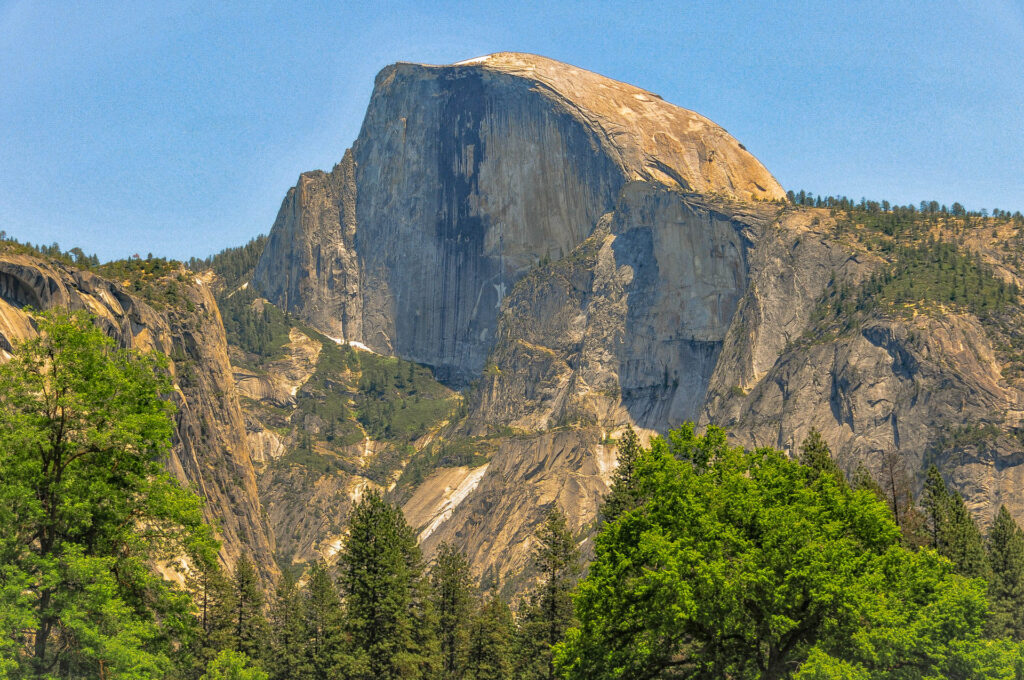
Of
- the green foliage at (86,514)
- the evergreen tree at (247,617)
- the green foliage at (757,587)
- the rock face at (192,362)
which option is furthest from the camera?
the rock face at (192,362)

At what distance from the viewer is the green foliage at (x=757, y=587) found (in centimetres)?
4631

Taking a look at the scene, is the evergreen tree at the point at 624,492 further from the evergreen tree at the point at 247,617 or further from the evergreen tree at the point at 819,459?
the evergreen tree at the point at 247,617

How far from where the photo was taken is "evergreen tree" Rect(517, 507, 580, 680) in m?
79.6

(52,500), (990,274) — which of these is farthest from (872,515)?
(990,274)

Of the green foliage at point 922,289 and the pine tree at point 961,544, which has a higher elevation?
the green foliage at point 922,289

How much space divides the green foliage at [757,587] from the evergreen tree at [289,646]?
34048 millimetres

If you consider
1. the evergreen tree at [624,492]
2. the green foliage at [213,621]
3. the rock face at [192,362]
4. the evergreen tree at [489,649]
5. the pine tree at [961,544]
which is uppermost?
the rock face at [192,362]

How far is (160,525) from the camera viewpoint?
4284 centimetres

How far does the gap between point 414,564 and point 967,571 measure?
36.5 m

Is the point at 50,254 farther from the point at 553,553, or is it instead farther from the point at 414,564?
the point at 553,553

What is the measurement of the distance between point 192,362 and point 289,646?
8262 cm

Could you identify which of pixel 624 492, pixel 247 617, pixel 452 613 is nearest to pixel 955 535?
pixel 624 492

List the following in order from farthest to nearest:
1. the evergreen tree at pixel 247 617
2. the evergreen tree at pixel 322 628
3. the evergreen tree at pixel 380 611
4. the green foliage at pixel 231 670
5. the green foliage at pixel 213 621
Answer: the evergreen tree at pixel 247 617 < the green foliage at pixel 213 621 < the evergreen tree at pixel 322 628 < the evergreen tree at pixel 380 611 < the green foliage at pixel 231 670

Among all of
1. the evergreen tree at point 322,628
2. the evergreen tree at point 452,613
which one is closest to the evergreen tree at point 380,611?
the evergreen tree at point 322,628
